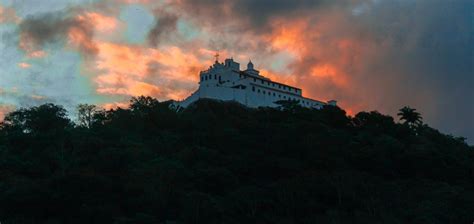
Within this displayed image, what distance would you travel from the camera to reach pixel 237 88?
7450cm

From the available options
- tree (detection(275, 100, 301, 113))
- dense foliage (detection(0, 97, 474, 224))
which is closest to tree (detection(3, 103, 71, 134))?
dense foliage (detection(0, 97, 474, 224))

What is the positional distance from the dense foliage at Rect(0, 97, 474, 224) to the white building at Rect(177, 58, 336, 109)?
7.16 metres

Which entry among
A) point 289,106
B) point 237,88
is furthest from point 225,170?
point 237,88

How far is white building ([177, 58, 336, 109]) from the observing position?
243 feet

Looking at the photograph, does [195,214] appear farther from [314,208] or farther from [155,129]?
[155,129]

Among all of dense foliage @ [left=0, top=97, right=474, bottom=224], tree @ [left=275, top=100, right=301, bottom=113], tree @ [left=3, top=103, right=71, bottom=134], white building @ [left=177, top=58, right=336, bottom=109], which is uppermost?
white building @ [left=177, top=58, right=336, bottom=109]

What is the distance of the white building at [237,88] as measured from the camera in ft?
243

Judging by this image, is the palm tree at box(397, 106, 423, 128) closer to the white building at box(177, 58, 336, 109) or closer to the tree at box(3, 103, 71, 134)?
the white building at box(177, 58, 336, 109)

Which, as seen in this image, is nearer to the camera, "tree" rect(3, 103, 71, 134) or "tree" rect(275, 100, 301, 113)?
"tree" rect(3, 103, 71, 134)

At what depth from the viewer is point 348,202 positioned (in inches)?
1758

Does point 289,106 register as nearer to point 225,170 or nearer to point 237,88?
point 237,88

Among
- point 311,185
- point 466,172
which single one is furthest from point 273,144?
Result: point 466,172

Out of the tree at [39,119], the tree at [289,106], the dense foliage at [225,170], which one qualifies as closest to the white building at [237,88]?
the tree at [289,106]

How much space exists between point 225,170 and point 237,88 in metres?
28.9
